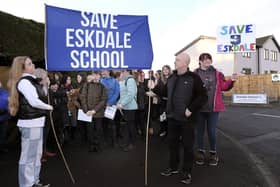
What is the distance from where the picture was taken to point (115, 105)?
660 cm

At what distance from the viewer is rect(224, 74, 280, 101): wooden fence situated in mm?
24822

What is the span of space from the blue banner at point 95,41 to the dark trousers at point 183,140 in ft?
3.85

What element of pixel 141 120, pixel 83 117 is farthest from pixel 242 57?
pixel 83 117

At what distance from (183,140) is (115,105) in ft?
7.94

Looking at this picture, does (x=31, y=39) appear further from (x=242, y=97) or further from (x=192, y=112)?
(x=242, y=97)

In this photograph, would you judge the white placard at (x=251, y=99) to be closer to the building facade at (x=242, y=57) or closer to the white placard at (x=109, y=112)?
the white placard at (x=109, y=112)

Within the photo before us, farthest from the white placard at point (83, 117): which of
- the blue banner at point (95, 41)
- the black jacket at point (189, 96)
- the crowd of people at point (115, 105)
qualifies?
the black jacket at point (189, 96)

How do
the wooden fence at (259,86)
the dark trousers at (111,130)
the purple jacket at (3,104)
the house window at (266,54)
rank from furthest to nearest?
the house window at (266,54)
the wooden fence at (259,86)
the dark trousers at (111,130)
the purple jacket at (3,104)

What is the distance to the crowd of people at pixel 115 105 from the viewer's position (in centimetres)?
387

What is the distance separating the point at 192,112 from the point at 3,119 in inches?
155

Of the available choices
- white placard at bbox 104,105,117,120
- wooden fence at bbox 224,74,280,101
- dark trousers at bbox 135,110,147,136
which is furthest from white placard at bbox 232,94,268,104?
white placard at bbox 104,105,117,120

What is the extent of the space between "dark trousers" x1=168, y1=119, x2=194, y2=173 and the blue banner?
3.85 ft

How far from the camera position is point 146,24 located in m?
5.09

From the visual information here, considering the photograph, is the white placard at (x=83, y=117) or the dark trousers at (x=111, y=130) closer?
the white placard at (x=83, y=117)
